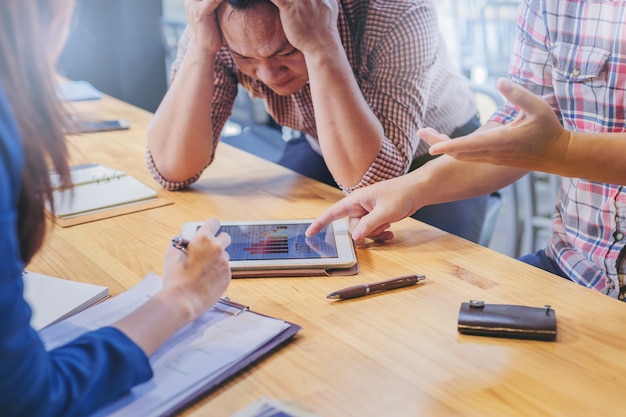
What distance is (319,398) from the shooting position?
766 mm

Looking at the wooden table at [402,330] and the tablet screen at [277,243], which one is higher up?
the tablet screen at [277,243]

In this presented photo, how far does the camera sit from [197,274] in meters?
0.89

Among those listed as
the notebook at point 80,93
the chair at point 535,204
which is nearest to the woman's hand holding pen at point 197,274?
the chair at point 535,204

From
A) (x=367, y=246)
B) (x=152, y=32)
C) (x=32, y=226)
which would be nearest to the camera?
(x=32, y=226)

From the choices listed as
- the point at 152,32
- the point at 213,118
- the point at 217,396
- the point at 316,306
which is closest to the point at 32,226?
the point at 217,396

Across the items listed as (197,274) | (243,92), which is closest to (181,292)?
(197,274)

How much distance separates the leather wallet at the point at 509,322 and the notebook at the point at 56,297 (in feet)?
1.68

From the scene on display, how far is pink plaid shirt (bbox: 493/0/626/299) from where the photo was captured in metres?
1.25

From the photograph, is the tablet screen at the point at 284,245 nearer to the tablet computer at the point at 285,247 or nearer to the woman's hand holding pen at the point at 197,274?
the tablet computer at the point at 285,247

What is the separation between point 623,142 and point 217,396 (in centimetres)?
72

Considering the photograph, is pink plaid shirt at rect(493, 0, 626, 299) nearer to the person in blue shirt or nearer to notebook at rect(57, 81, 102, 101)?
the person in blue shirt

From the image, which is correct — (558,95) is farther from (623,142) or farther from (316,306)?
(316,306)

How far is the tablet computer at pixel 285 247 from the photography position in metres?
1.09

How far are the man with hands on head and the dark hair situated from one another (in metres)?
0.71
